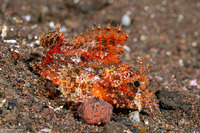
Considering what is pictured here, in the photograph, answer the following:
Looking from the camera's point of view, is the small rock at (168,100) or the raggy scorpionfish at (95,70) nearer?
the raggy scorpionfish at (95,70)

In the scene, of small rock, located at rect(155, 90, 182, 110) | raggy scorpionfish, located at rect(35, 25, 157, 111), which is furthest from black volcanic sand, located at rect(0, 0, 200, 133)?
raggy scorpionfish, located at rect(35, 25, 157, 111)

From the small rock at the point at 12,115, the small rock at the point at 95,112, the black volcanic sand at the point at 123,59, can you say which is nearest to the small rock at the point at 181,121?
the black volcanic sand at the point at 123,59

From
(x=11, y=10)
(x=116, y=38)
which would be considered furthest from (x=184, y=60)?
(x=11, y=10)

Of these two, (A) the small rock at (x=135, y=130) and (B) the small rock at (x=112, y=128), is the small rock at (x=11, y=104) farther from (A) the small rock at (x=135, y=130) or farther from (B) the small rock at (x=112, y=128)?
(A) the small rock at (x=135, y=130)

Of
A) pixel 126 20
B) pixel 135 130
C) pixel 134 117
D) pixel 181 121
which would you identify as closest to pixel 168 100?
pixel 181 121

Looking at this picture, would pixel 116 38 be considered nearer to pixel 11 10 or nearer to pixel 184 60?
pixel 184 60

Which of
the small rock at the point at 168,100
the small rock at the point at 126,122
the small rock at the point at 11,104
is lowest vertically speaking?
the small rock at the point at 126,122

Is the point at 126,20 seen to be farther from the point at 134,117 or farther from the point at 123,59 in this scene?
the point at 134,117
